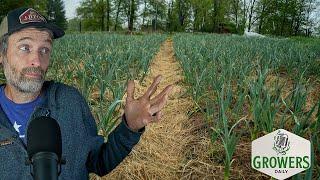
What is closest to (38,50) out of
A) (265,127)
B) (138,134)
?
(138,134)

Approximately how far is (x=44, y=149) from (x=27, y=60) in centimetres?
81

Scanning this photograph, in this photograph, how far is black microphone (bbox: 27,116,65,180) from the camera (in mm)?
777

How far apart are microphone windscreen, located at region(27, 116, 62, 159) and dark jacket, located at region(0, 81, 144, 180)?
419 mm

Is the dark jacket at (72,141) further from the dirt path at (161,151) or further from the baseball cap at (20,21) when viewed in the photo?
the dirt path at (161,151)

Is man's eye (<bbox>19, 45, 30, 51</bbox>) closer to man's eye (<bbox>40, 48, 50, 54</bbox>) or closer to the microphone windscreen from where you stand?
man's eye (<bbox>40, 48, 50, 54</bbox>)

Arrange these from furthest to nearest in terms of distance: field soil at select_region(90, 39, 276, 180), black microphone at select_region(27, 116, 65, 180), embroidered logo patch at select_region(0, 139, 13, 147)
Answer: field soil at select_region(90, 39, 276, 180) < embroidered logo patch at select_region(0, 139, 13, 147) < black microphone at select_region(27, 116, 65, 180)

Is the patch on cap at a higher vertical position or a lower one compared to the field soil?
higher

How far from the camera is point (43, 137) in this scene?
894 mm

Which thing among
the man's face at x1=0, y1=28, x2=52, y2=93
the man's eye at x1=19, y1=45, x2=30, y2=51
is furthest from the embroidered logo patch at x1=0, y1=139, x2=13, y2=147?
the man's eye at x1=19, y1=45, x2=30, y2=51

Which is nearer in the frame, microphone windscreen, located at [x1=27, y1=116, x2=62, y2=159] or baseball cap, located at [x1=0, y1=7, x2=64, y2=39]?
microphone windscreen, located at [x1=27, y1=116, x2=62, y2=159]

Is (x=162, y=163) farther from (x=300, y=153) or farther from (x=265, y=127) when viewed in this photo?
(x=300, y=153)

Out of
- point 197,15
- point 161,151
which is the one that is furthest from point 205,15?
point 161,151

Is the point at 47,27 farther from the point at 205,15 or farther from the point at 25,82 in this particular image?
the point at 205,15

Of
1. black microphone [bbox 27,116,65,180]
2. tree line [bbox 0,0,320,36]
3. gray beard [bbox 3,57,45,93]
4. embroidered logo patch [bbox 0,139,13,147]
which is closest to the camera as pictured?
black microphone [bbox 27,116,65,180]
